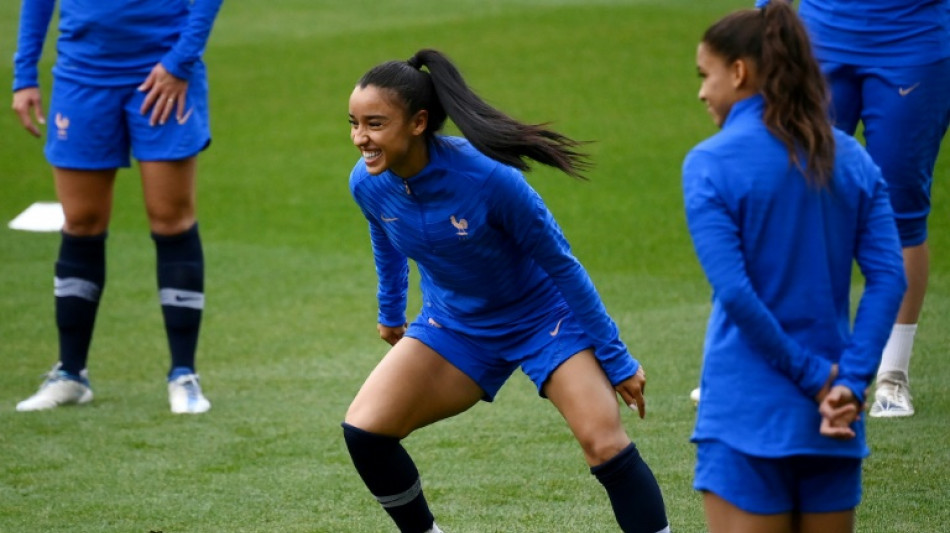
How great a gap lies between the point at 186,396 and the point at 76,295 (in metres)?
0.59

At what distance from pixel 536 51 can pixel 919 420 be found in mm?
9979

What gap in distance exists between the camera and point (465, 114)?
3418 mm

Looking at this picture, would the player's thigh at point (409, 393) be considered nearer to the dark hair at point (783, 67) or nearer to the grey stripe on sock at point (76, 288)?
the dark hair at point (783, 67)

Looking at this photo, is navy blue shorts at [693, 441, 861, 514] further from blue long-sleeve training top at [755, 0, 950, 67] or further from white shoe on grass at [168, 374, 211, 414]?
white shoe on grass at [168, 374, 211, 414]

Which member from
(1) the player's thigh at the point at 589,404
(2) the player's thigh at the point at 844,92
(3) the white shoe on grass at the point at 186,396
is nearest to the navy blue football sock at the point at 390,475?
(1) the player's thigh at the point at 589,404

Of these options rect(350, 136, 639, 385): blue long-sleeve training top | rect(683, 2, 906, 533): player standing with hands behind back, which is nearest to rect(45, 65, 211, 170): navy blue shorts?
rect(350, 136, 639, 385): blue long-sleeve training top

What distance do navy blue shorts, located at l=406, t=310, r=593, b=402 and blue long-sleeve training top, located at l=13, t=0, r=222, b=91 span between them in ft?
6.40

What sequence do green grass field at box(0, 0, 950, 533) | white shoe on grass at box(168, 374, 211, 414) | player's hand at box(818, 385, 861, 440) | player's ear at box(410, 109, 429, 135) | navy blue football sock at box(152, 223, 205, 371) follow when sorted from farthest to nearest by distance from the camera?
navy blue football sock at box(152, 223, 205, 371) < white shoe on grass at box(168, 374, 211, 414) < green grass field at box(0, 0, 950, 533) < player's ear at box(410, 109, 429, 135) < player's hand at box(818, 385, 861, 440)

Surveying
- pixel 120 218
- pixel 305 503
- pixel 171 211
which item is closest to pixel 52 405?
pixel 171 211

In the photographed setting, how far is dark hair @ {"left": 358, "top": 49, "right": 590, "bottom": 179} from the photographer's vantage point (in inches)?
134

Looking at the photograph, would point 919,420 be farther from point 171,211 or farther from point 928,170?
point 171,211

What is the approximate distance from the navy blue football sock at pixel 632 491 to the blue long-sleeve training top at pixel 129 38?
255cm

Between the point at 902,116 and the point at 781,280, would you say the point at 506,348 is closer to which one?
the point at 781,280

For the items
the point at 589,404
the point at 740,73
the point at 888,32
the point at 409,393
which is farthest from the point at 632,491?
the point at 888,32
